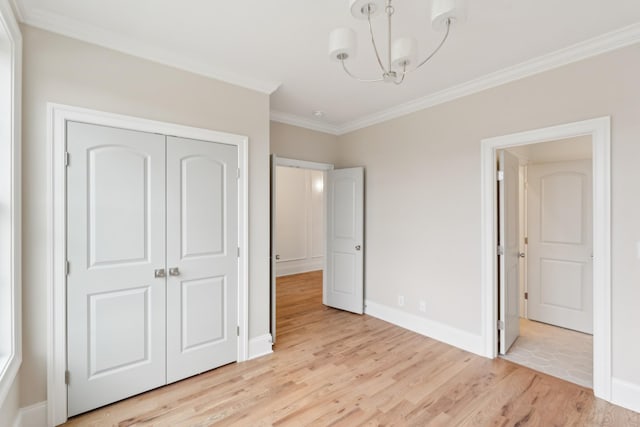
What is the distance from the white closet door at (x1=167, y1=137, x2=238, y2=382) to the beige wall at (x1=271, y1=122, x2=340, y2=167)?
1.23 meters

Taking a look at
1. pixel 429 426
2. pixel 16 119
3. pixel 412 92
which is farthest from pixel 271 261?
pixel 412 92

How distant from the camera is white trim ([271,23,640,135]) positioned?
6.87 ft

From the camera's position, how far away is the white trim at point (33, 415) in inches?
71.9

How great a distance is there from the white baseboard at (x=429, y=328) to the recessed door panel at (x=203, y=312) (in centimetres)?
208

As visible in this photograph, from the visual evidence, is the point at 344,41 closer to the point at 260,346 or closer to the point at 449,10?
the point at 449,10

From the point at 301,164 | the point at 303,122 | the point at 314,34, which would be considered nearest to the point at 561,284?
the point at 301,164

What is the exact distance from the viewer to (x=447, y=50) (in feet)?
7.64

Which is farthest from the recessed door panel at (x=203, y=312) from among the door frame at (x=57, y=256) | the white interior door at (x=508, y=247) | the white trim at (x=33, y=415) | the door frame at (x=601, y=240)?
the door frame at (x=601, y=240)

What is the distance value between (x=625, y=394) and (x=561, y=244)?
187cm

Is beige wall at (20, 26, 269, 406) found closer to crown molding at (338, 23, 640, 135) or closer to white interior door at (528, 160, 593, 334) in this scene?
crown molding at (338, 23, 640, 135)

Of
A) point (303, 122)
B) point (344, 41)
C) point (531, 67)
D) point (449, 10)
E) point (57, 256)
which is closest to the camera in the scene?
point (449, 10)

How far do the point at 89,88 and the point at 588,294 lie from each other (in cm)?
522

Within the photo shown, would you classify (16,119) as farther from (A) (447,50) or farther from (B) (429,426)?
(B) (429,426)

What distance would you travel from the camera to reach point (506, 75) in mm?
2652
